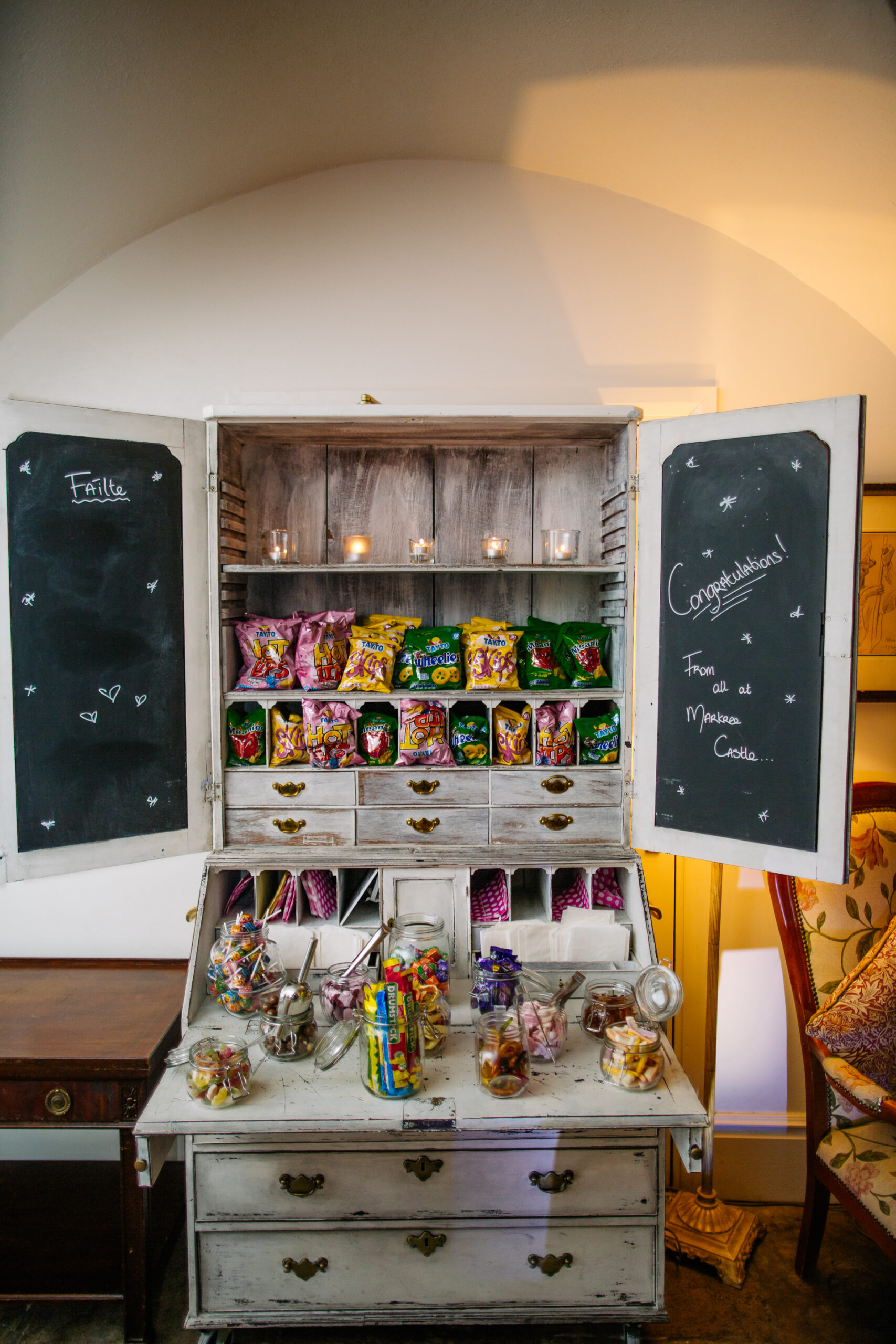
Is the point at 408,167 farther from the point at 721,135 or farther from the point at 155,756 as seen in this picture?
the point at 155,756

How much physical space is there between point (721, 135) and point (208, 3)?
123 cm

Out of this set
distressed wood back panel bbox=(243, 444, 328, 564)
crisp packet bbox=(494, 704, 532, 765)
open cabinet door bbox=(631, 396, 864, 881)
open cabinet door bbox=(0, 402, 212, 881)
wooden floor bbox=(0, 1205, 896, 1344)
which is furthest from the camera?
distressed wood back panel bbox=(243, 444, 328, 564)

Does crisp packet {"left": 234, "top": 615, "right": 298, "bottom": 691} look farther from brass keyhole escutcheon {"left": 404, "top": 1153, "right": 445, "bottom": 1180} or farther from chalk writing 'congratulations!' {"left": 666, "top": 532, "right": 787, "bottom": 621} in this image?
brass keyhole escutcheon {"left": 404, "top": 1153, "right": 445, "bottom": 1180}

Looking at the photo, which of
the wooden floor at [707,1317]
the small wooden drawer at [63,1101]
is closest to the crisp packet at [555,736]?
the small wooden drawer at [63,1101]

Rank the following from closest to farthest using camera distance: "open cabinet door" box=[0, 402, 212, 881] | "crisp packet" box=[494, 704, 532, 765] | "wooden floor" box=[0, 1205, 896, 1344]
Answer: "open cabinet door" box=[0, 402, 212, 881]
"wooden floor" box=[0, 1205, 896, 1344]
"crisp packet" box=[494, 704, 532, 765]

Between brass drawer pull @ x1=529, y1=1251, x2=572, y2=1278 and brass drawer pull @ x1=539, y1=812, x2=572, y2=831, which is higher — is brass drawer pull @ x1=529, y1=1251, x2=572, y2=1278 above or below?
below

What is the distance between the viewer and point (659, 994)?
67.6 inches

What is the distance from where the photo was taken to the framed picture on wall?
7.36 feet

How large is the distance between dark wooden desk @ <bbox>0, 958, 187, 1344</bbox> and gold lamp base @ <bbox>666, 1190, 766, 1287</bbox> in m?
1.44

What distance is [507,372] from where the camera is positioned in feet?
7.34

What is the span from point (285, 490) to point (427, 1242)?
1943mm

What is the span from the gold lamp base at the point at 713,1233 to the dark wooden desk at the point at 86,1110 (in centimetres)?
144

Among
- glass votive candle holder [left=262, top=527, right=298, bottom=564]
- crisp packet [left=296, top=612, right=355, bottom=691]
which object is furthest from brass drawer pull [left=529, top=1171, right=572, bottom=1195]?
glass votive candle holder [left=262, top=527, right=298, bottom=564]

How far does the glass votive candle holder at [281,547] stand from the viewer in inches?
77.2
